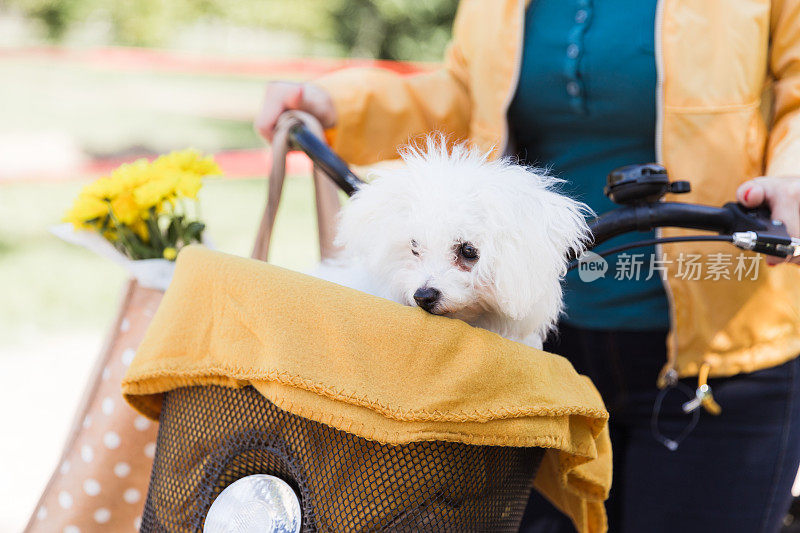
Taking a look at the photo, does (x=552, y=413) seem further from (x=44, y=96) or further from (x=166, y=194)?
(x=44, y=96)

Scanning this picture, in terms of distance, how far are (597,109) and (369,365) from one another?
0.92 metres

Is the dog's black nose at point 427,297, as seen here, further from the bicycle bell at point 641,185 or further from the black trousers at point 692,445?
the black trousers at point 692,445

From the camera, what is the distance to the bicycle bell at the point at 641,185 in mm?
1133

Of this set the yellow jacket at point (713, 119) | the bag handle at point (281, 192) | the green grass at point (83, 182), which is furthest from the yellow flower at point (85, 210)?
the green grass at point (83, 182)

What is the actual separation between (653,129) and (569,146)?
20cm

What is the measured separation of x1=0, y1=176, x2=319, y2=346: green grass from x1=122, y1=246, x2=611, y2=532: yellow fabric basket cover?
7.12 ft

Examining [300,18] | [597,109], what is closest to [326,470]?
[597,109]

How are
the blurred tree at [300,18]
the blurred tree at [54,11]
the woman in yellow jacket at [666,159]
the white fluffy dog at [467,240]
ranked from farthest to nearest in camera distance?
1. the blurred tree at [300,18]
2. the blurred tree at [54,11]
3. the woman in yellow jacket at [666,159]
4. the white fluffy dog at [467,240]

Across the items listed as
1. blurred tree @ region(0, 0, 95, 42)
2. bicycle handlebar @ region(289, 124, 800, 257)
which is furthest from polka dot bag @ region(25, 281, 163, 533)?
blurred tree @ region(0, 0, 95, 42)

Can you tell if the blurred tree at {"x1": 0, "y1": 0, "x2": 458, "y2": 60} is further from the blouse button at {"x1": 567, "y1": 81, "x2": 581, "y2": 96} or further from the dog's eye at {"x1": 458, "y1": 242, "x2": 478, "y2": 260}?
the dog's eye at {"x1": 458, "y1": 242, "x2": 478, "y2": 260}

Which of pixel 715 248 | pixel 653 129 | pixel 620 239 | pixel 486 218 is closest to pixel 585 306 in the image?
pixel 620 239

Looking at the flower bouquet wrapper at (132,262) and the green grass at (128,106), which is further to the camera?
the green grass at (128,106)

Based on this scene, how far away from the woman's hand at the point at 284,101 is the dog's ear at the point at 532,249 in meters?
0.54

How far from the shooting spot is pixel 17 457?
3041 millimetres
